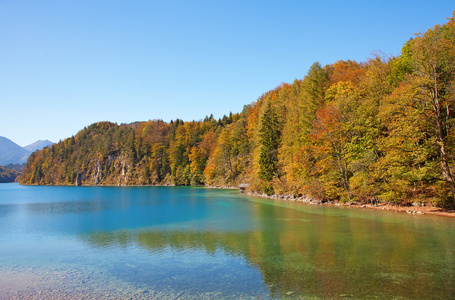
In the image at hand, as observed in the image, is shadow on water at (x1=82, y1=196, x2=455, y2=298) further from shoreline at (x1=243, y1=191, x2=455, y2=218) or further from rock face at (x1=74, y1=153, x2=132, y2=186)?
rock face at (x1=74, y1=153, x2=132, y2=186)

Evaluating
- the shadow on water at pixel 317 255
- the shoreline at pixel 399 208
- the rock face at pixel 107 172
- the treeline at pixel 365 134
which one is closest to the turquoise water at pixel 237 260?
the shadow on water at pixel 317 255

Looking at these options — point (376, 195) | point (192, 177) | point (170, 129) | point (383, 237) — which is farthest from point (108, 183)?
point (383, 237)

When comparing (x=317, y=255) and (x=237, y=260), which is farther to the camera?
(x=317, y=255)

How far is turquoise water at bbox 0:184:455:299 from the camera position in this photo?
9312 mm

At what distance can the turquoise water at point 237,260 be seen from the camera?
9.31m

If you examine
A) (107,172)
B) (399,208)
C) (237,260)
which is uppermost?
(107,172)

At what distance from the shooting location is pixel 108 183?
127 metres

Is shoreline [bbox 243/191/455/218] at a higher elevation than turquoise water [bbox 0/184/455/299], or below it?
higher

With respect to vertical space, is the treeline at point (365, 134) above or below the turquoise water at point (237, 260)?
above

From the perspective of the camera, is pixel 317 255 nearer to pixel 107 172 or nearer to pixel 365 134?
pixel 365 134

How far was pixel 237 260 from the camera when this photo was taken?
1266 centimetres

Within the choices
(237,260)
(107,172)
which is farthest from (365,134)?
(107,172)

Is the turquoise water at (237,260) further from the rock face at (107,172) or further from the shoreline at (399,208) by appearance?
the rock face at (107,172)

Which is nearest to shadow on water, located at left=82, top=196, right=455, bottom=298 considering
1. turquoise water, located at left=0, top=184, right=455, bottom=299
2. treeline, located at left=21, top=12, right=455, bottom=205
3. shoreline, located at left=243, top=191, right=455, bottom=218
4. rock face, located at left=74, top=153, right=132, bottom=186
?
turquoise water, located at left=0, top=184, right=455, bottom=299
